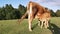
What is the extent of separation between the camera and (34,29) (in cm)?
877

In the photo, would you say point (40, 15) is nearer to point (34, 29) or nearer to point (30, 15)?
Answer: point (30, 15)

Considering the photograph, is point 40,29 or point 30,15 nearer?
point 30,15

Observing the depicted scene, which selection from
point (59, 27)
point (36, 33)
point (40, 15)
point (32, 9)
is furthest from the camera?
point (59, 27)

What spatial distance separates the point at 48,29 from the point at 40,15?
6.70 ft

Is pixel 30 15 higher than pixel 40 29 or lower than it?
higher

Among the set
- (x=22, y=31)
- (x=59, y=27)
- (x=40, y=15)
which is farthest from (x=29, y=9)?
(x=59, y=27)

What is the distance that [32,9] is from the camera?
752cm

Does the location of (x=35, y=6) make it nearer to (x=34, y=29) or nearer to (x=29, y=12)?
(x=29, y=12)

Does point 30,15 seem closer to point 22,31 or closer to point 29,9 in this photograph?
point 29,9

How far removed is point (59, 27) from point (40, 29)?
165cm

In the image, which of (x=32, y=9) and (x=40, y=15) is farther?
(x=32, y=9)

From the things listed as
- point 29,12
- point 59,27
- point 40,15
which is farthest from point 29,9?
point 59,27

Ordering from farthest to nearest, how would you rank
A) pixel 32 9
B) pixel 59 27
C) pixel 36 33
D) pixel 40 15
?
pixel 59 27 → pixel 36 33 → pixel 32 9 → pixel 40 15

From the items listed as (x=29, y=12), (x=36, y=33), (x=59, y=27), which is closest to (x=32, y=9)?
(x=29, y=12)
